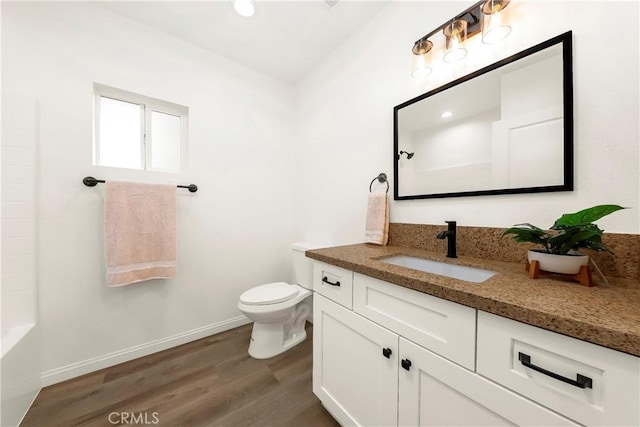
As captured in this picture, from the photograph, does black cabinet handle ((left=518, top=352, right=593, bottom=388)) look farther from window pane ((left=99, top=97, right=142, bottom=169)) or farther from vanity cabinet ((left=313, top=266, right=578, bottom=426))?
window pane ((left=99, top=97, right=142, bottom=169))

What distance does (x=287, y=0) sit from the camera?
56.7 inches

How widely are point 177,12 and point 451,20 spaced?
1.72 metres

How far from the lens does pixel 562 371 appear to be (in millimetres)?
496

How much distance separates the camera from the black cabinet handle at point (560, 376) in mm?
467

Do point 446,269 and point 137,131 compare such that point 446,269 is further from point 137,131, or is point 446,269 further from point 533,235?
point 137,131

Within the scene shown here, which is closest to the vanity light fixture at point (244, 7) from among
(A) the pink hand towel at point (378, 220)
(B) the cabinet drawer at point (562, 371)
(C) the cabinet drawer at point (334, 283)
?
(A) the pink hand towel at point (378, 220)

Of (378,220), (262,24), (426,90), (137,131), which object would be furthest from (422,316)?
(137,131)

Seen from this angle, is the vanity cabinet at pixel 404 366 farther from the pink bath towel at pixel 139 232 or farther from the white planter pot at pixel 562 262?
the pink bath towel at pixel 139 232

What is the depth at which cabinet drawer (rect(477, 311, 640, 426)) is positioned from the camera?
17.0 inches

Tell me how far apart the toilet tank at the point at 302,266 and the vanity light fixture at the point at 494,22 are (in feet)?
5.50

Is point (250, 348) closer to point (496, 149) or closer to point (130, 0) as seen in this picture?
point (496, 149)

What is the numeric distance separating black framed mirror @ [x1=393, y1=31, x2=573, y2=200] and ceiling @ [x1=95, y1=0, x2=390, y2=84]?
32.5 inches

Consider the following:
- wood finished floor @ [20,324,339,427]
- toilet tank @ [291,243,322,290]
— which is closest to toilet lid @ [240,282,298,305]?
toilet tank @ [291,243,322,290]

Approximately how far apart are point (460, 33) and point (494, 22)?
145 mm
